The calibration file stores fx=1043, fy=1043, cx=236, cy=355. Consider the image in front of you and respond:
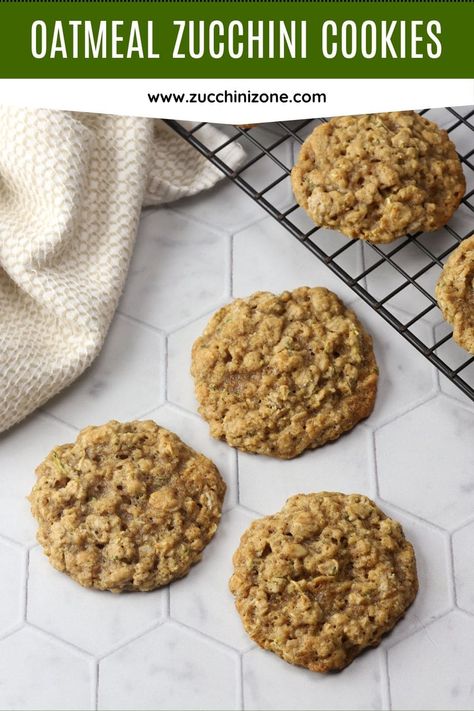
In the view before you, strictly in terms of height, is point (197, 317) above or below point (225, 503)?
above

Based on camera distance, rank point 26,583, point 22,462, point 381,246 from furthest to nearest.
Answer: point 381,246, point 22,462, point 26,583

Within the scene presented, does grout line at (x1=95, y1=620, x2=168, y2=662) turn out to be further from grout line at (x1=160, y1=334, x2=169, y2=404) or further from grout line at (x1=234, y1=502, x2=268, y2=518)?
grout line at (x1=160, y1=334, x2=169, y2=404)

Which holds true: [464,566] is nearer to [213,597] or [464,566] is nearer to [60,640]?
[213,597]

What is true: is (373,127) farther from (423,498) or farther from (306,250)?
(423,498)

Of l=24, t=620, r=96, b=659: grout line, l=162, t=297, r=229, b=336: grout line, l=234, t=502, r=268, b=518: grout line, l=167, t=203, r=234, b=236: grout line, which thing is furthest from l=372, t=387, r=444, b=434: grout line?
l=24, t=620, r=96, b=659: grout line

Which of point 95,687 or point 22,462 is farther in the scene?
point 22,462

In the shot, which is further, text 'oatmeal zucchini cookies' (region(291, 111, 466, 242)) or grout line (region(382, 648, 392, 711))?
text 'oatmeal zucchini cookies' (region(291, 111, 466, 242))

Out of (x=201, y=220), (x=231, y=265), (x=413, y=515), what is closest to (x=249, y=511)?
(x=413, y=515)

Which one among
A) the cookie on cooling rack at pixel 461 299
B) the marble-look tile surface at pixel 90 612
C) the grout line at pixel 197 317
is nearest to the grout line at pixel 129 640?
the marble-look tile surface at pixel 90 612
